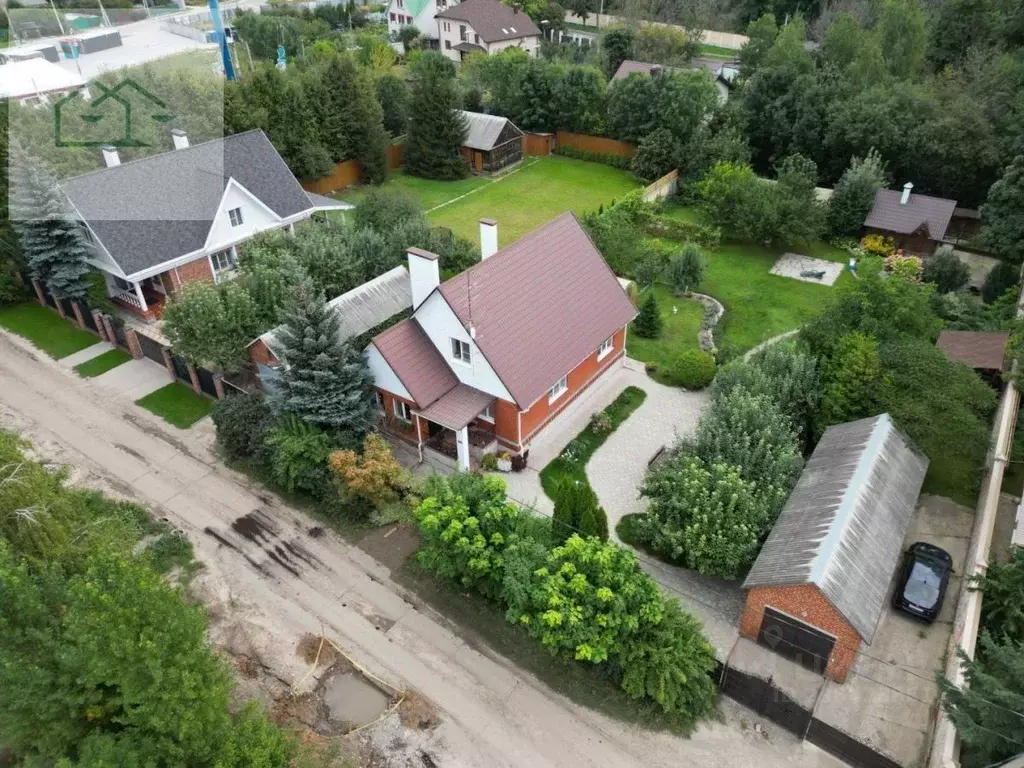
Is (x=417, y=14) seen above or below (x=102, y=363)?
above

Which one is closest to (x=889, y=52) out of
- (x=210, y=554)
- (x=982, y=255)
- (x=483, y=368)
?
(x=982, y=255)

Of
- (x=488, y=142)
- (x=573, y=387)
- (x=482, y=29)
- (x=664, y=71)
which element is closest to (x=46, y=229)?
(x=573, y=387)

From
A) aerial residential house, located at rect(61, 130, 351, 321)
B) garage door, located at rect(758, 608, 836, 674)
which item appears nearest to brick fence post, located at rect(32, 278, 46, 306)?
aerial residential house, located at rect(61, 130, 351, 321)

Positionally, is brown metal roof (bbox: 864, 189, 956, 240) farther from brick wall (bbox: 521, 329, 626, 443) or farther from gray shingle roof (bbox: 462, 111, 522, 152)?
gray shingle roof (bbox: 462, 111, 522, 152)

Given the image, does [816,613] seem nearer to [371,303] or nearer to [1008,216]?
[371,303]

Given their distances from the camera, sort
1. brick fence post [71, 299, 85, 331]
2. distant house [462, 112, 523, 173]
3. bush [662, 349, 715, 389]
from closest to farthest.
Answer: bush [662, 349, 715, 389] → brick fence post [71, 299, 85, 331] → distant house [462, 112, 523, 173]

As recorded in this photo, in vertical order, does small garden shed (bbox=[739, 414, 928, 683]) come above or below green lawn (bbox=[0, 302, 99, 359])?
above
